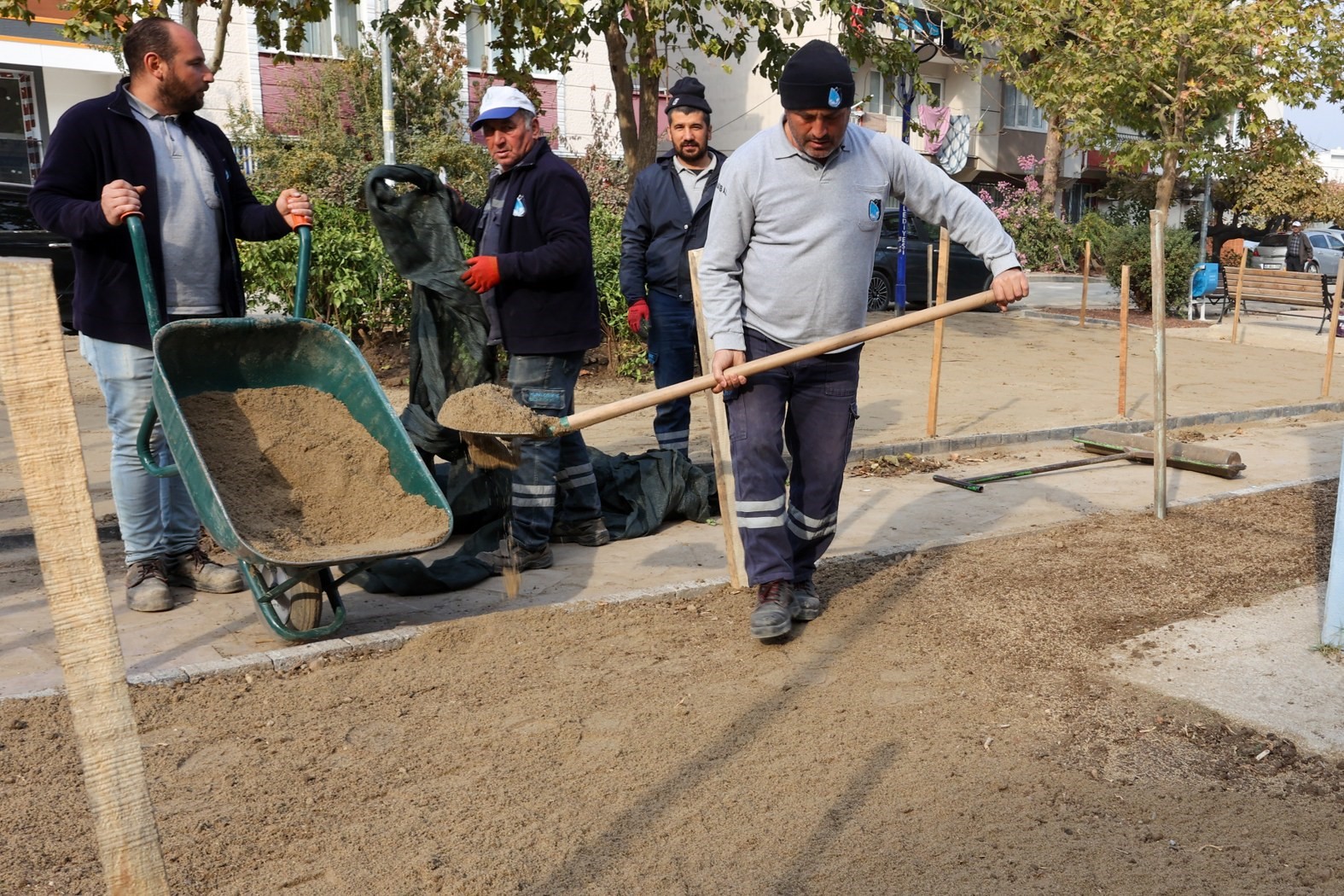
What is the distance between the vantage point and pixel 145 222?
15.0ft

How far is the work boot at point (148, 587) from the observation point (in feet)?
15.5

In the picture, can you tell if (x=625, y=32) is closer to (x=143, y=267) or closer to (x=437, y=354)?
(x=437, y=354)

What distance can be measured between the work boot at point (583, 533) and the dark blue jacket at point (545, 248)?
0.91 metres

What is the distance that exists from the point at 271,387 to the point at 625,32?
6.13m

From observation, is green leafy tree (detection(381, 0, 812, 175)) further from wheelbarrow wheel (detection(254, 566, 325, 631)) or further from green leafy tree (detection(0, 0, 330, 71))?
wheelbarrow wheel (detection(254, 566, 325, 631))

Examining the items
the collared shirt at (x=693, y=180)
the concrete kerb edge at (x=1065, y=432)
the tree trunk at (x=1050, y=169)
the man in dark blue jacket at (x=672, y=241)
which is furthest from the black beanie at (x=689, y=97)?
the tree trunk at (x=1050, y=169)

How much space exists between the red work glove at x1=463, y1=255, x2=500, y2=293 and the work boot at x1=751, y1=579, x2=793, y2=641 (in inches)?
65.5

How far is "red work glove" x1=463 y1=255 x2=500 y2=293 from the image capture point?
5096mm

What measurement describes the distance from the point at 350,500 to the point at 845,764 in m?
2.05

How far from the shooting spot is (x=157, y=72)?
177 inches

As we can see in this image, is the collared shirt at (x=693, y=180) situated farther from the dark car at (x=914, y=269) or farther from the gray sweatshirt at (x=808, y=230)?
the dark car at (x=914, y=269)

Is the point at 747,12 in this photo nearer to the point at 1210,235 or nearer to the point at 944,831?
the point at 944,831

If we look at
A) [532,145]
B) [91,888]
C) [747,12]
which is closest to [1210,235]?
[747,12]

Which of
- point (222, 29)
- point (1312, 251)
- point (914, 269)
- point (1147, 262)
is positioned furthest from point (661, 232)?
point (1312, 251)
